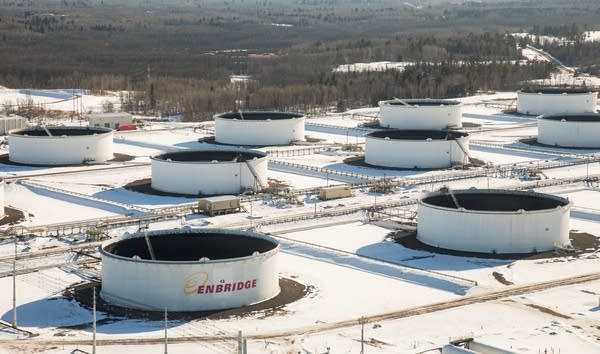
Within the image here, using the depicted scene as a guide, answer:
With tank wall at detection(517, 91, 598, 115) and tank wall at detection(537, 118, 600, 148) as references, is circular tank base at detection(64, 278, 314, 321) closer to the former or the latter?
tank wall at detection(537, 118, 600, 148)

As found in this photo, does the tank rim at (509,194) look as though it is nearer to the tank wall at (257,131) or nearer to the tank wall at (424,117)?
the tank wall at (257,131)

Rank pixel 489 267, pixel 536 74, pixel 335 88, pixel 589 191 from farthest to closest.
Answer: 1. pixel 536 74
2. pixel 335 88
3. pixel 589 191
4. pixel 489 267

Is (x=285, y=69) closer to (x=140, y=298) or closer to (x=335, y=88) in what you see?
(x=335, y=88)

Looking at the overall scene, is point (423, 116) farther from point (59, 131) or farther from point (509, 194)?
point (509, 194)

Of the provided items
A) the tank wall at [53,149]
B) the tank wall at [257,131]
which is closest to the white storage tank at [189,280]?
the tank wall at [53,149]

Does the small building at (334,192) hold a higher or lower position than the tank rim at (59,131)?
lower

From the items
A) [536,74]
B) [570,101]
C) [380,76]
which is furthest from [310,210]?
[536,74]
